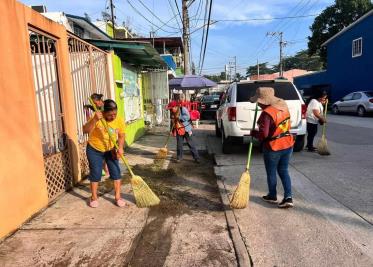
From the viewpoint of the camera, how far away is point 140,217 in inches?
181

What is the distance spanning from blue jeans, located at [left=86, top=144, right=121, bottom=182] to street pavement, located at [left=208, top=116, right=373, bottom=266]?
182 cm

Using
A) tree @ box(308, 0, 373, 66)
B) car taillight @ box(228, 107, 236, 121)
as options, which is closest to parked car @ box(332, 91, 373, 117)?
car taillight @ box(228, 107, 236, 121)

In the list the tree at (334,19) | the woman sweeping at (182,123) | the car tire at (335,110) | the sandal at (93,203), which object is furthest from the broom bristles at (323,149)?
the tree at (334,19)

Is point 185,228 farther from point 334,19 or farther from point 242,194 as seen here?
point 334,19

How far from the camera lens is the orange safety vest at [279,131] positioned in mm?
4570

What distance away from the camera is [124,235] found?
405cm

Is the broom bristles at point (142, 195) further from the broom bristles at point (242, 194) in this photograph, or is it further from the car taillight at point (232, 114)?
the car taillight at point (232, 114)

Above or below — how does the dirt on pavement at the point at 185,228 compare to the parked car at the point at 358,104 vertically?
below

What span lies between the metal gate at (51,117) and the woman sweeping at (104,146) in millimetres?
772

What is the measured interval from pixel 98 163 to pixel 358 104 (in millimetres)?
18479

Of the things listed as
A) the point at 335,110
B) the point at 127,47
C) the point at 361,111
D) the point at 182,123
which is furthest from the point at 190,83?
the point at 335,110

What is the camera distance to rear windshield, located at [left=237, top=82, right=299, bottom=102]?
315 inches

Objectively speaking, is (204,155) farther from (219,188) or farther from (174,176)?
(219,188)

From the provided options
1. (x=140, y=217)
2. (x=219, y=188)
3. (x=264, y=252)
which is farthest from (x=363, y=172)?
(x=140, y=217)
